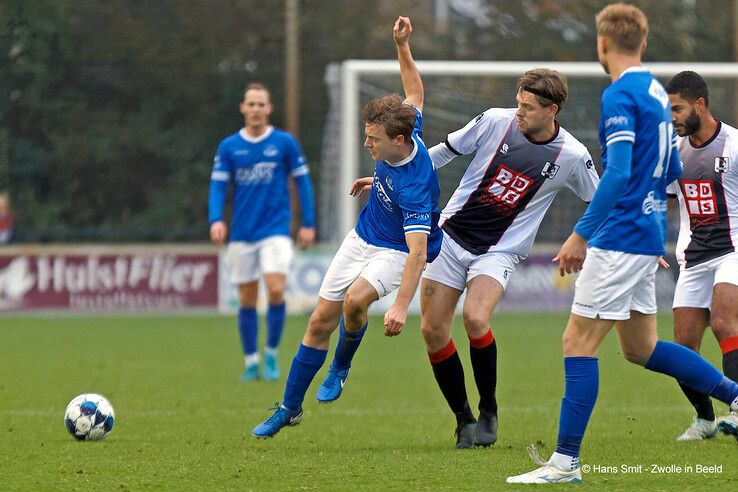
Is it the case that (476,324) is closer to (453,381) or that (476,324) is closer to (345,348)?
(453,381)

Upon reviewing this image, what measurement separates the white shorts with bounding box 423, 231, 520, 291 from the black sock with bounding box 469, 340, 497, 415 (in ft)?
1.18

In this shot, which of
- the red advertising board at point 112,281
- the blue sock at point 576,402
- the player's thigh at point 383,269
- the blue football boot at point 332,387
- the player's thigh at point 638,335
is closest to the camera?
the blue sock at point 576,402

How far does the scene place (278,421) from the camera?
7039mm

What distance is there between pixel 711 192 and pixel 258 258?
4.75 meters

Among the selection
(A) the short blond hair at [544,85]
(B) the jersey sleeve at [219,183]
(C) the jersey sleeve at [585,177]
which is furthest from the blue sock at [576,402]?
(B) the jersey sleeve at [219,183]

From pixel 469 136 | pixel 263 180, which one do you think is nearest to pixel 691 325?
pixel 469 136

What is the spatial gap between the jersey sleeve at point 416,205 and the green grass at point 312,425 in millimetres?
1146

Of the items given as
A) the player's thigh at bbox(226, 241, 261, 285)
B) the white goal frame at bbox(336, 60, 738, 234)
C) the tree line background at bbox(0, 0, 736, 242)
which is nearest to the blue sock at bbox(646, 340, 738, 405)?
the player's thigh at bbox(226, 241, 261, 285)

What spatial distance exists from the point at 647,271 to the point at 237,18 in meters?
19.1

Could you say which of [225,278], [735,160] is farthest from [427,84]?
[735,160]

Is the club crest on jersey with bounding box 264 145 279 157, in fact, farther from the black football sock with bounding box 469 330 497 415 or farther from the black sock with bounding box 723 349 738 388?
the black sock with bounding box 723 349 738 388

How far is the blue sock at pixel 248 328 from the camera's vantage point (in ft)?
35.8

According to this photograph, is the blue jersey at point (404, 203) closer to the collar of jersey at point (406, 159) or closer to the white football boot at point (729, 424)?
the collar of jersey at point (406, 159)

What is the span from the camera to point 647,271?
5.68 metres
